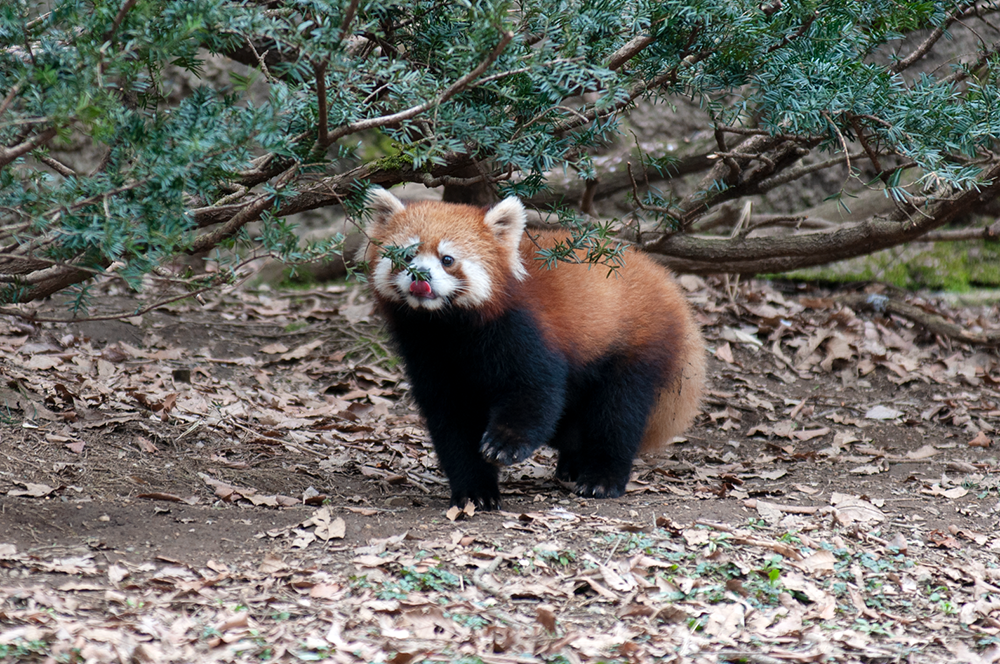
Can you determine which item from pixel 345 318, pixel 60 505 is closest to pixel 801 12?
pixel 60 505

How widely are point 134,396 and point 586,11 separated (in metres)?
4.11

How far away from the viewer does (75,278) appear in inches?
186

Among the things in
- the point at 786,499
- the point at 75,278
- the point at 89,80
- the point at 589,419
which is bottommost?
the point at 786,499

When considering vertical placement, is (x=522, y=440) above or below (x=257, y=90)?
below

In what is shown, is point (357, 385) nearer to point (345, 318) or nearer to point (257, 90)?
point (345, 318)

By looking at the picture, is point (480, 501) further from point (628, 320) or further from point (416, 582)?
point (628, 320)

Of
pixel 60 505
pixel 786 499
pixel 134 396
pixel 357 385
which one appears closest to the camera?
pixel 60 505

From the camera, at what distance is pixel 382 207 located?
491cm

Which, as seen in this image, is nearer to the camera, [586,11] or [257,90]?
[586,11]

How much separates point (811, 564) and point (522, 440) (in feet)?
5.29

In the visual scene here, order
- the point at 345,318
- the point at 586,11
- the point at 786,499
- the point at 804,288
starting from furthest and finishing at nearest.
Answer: the point at 804,288, the point at 345,318, the point at 786,499, the point at 586,11

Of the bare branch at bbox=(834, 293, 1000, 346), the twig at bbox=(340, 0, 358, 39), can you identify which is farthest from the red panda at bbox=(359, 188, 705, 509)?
the bare branch at bbox=(834, 293, 1000, 346)

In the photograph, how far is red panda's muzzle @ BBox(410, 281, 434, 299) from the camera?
4.54m

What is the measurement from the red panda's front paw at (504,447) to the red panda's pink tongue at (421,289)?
2.94 ft
